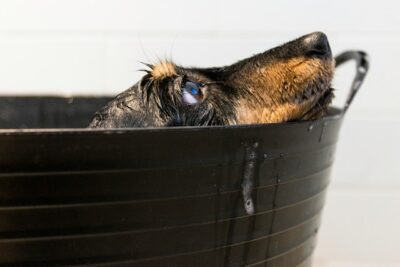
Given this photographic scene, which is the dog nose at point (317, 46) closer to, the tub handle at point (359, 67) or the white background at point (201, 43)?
the tub handle at point (359, 67)

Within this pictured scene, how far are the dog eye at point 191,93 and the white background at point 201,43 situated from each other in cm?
43

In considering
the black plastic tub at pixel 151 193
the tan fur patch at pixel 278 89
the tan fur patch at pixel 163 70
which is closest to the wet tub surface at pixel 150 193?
the black plastic tub at pixel 151 193

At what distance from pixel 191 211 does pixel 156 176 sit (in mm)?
47

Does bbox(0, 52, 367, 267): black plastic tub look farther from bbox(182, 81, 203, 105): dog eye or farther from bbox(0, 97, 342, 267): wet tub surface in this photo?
bbox(182, 81, 203, 105): dog eye

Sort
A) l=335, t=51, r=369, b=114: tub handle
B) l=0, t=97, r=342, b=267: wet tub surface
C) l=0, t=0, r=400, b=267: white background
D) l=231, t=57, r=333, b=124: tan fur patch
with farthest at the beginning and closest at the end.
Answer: l=0, t=0, r=400, b=267: white background, l=335, t=51, r=369, b=114: tub handle, l=231, t=57, r=333, b=124: tan fur patch, l=0, t=97, r=342, b=267: wet tub surface

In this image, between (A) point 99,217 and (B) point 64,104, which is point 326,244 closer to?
(B) point 64,104

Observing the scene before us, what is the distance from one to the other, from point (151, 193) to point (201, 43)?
0.72 metres

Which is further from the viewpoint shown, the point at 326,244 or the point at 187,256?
the point at 326,244

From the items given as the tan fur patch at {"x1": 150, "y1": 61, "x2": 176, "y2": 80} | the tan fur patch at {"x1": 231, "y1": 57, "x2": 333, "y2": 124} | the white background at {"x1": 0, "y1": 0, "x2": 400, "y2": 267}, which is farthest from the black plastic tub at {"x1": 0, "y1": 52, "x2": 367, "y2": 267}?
the white background at {"x1": 0, "y1": 0, "x2": 400, "y2": 267}

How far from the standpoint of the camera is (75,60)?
3.62 feet

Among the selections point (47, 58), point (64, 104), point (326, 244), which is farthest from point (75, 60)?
point (326, 244)

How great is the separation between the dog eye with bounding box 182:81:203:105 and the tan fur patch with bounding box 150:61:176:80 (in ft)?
0.11

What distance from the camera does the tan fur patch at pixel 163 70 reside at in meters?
0.67

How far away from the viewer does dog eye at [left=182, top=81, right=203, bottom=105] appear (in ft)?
2.11
